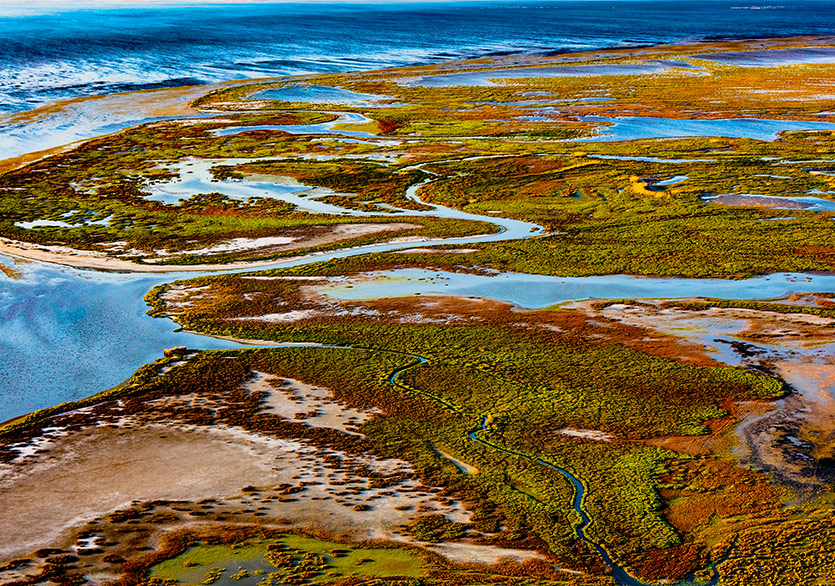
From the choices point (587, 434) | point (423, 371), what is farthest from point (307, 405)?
point (587, 434)

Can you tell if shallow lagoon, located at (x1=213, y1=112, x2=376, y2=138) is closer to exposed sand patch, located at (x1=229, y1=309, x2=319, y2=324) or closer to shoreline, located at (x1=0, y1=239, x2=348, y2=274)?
shoreline, located at (x1=0, y1=239, x2=348, y2=274)

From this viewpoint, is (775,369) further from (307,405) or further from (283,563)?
(283,563)

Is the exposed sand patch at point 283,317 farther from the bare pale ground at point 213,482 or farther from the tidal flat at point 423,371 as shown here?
the bare pale ground at point 213,482

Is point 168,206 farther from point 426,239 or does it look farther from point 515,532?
point 515,532

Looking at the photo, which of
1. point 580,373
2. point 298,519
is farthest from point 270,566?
point 580,373

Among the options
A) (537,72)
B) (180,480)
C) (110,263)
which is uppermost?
(537,72)

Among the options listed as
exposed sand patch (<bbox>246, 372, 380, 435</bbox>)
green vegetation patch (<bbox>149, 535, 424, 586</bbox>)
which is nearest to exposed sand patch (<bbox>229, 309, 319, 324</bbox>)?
exposed sand patch (<bbox>246, 372, 380, 435</bbox>)

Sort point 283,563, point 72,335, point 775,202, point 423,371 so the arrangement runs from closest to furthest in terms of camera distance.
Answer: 1. point 283,563
2. point 423,371
3. point 72,335
4. point 775,202
